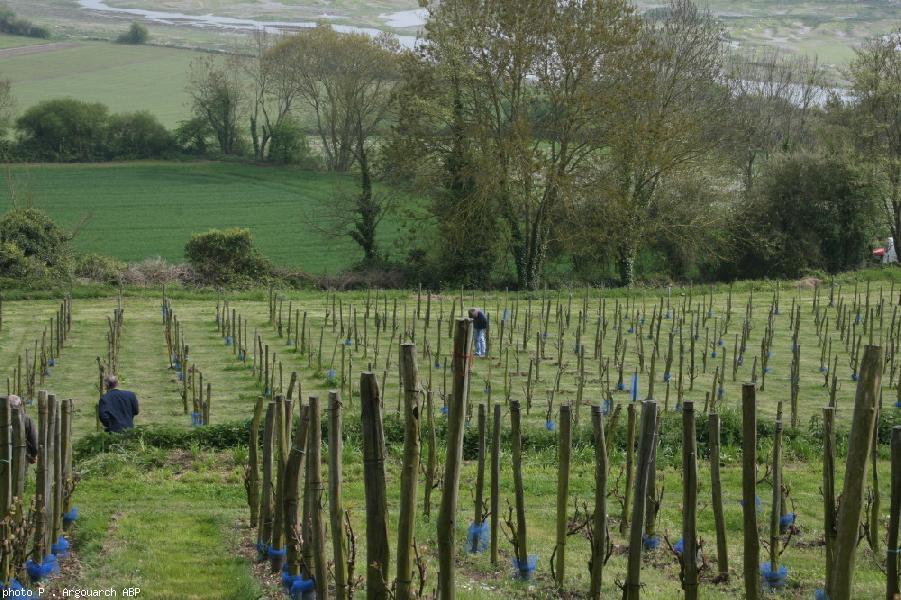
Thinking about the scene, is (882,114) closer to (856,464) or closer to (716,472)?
(716,472)

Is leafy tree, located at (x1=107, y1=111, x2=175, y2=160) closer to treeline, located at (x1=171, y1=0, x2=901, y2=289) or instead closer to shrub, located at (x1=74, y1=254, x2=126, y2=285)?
treeline, located at (x1=171, y1=0, x2=901, y2=289)

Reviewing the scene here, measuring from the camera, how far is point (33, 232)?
33.8 metres

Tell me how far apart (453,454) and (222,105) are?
2479 inches

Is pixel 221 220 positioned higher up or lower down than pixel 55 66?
lower down

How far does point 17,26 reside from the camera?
99062mm

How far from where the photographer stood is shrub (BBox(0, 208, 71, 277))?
32.7 meters

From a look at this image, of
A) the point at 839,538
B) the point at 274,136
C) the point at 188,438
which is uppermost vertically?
the point at 274,136

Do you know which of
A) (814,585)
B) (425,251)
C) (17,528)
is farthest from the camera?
(425,251)

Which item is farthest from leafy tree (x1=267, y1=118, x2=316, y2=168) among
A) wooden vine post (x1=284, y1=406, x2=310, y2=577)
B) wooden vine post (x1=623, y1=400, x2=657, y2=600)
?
wooden vine post (x1=623, y1=400, x2=657, y2=600)

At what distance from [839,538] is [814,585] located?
10.1 ft

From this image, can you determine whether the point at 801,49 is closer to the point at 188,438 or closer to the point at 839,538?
the point at 188,438

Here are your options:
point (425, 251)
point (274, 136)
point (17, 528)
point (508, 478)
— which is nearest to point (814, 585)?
point (508, 478)

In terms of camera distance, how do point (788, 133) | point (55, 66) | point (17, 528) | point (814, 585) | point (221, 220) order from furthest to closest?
point (55, 66) → point (788, 133) → point (221, 220) → point (814, 585) → point (17, 528)

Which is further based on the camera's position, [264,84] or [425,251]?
[264,84]
